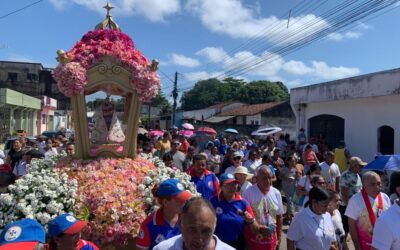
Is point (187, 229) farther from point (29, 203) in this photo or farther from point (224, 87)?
point (224, 87)

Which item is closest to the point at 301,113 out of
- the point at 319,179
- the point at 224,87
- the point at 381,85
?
the point at 381,85

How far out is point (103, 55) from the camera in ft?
17.2

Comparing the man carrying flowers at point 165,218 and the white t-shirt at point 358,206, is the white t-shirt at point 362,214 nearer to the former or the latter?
the white t-shirt at point 358,206

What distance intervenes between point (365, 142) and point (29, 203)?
13.8 metres

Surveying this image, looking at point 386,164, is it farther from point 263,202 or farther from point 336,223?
point 263,202

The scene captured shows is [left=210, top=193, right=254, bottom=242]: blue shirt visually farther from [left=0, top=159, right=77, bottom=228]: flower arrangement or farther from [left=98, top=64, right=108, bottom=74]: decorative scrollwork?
[left=98, top=64, right=108, bottom=74]: decorative scrollwork

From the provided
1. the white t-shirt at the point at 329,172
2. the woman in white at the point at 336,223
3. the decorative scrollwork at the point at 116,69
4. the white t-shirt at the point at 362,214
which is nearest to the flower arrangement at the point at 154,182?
the decorative scrollwork at the point at 116,69

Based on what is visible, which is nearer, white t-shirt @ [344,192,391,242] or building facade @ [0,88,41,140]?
white t-shirt @ [344,192,391,242]

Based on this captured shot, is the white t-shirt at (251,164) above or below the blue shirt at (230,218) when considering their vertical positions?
above

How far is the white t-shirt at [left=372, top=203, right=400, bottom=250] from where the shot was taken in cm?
348

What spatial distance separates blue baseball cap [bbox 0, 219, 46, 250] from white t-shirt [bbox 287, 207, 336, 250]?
2753 millimetres

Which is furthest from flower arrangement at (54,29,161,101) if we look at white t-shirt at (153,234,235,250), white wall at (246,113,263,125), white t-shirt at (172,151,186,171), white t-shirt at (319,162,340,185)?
white wall at (246,113,263,125)

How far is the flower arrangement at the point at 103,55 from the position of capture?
5066 mm

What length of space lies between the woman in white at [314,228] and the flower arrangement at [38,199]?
2.44 meters
